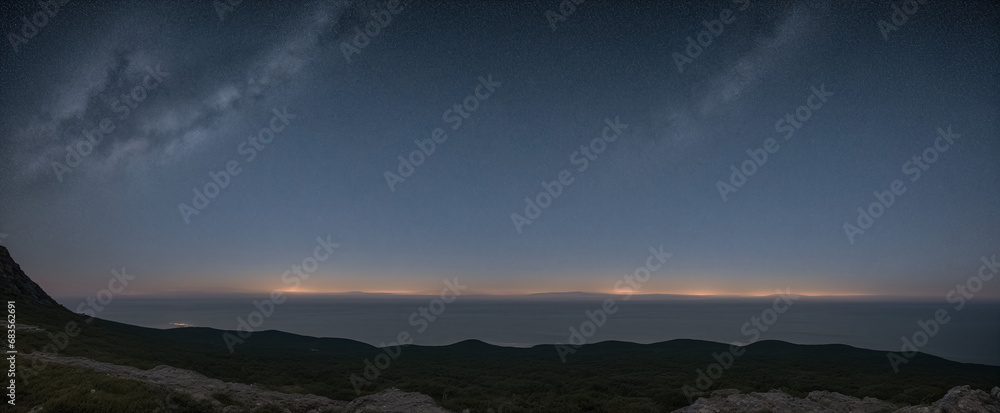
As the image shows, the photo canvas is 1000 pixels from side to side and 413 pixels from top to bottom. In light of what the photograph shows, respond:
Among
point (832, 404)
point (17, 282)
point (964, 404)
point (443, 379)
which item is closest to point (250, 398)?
point (443, 379)

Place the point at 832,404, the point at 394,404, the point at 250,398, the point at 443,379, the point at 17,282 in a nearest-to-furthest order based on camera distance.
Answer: the point at 250,398, the point at 394,404, the point at 832,404, the point at 443,379, the point at 17,282

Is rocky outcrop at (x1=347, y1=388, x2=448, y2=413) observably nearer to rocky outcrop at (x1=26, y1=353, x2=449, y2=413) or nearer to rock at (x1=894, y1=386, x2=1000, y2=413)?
rocky outcrop at (x1=26, y1=353, x2=449, y2=413)

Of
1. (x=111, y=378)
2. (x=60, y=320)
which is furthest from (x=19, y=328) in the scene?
(x=111, y=378)

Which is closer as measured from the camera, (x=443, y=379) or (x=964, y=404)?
(x=964, y=404)

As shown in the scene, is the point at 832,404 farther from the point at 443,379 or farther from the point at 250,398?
the point at 250,398

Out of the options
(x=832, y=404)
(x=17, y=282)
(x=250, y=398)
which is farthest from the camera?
(x=17, y=282)

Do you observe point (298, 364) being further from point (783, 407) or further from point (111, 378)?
point (783, 407)
